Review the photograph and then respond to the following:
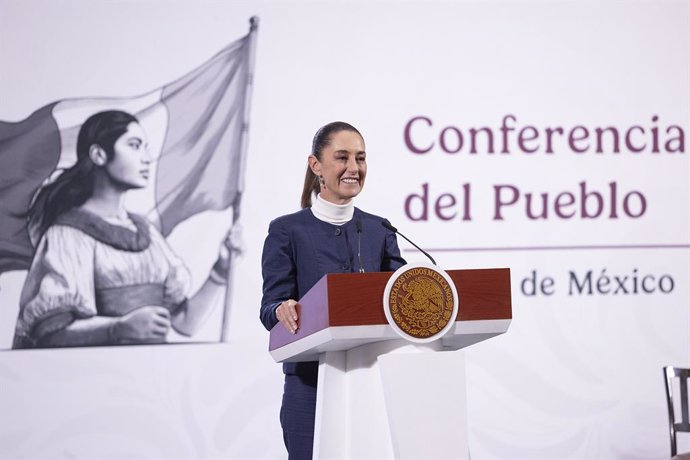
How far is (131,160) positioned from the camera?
13.3ft

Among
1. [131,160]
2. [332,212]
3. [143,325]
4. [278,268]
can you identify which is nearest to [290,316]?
[278,268]

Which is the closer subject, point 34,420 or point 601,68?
point 34,420

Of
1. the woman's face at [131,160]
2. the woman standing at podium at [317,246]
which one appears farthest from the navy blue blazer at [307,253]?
the woman's face at [131,160]

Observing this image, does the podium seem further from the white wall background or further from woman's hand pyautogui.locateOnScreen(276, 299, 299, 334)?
the white wall background

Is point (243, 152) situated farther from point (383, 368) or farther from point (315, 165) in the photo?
point (383, 368)

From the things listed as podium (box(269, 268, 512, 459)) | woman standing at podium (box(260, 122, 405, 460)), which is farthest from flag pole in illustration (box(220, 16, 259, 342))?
podium (box(269, 268, 512, 459))

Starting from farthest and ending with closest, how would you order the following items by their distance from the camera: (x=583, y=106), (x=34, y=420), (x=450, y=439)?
(x=583, y=106)
(x=34, y=420)
(x=450, y=439)

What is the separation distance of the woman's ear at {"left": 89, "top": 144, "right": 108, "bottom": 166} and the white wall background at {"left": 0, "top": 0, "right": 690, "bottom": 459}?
264mm

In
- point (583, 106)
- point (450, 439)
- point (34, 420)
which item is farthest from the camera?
point (583, 106)

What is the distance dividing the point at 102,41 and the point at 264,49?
78 cm

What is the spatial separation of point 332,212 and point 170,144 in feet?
6.82

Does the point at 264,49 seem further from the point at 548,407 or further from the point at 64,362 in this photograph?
the point at 548,407

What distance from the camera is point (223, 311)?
402cm

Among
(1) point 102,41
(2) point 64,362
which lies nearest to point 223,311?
(2) point 64,362
